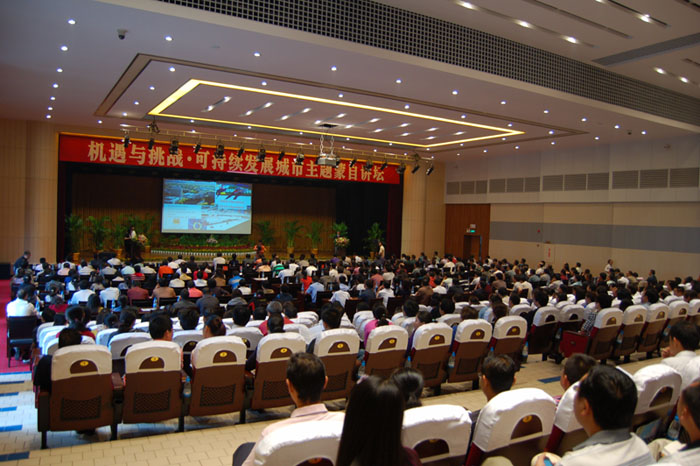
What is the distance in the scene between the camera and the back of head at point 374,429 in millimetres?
1796

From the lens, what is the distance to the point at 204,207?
23312mm

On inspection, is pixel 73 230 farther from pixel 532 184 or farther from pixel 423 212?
pixel 532 184

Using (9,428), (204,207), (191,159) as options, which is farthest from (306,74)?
(204,207)

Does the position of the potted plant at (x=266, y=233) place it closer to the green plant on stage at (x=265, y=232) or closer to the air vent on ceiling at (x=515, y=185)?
the green plant on stage at (x=265, y=232)

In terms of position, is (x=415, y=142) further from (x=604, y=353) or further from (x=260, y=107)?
(x=604, y=353)

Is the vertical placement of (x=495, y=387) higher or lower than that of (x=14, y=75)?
lower

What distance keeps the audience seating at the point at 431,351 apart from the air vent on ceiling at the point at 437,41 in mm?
5250

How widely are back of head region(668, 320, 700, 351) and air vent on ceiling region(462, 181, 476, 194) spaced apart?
20075 mm

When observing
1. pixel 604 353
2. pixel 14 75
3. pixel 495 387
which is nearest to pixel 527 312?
pixel 604 353

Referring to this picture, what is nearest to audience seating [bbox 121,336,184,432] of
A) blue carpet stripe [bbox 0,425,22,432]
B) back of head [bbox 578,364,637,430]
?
blue carpet stripe [bbox 0,425,22,432]

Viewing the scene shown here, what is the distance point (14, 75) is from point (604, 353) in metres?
13.0

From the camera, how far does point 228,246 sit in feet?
77.6

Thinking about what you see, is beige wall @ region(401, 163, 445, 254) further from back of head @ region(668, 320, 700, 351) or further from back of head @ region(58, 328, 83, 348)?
back of head @ region(58, 328, 83, 348)

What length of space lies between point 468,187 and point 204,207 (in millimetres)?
12506
